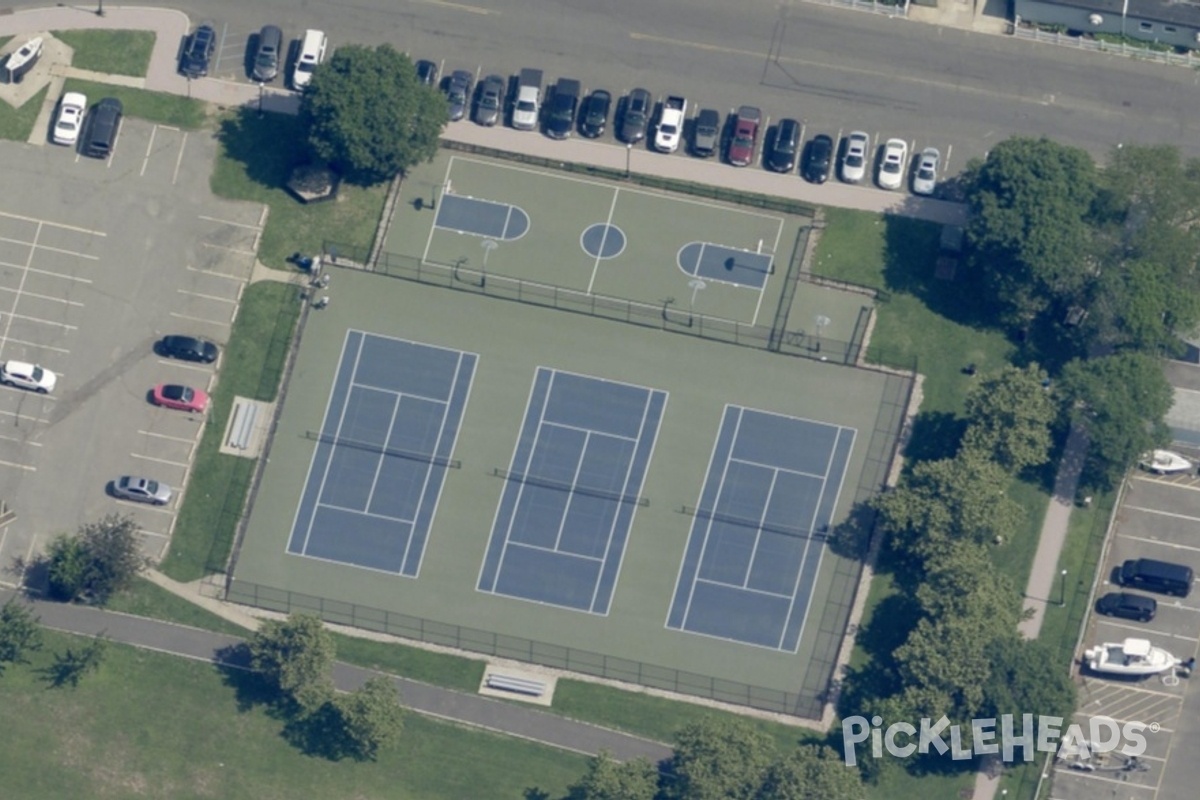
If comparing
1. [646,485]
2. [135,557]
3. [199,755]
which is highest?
[646,485]

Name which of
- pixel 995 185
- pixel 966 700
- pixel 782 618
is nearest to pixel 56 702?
pixel 782 618

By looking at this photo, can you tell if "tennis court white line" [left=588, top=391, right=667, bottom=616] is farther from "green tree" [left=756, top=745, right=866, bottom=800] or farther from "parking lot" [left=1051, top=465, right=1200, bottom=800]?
"parking lot" [left=1051, top=465, right=1200, bottom=800]

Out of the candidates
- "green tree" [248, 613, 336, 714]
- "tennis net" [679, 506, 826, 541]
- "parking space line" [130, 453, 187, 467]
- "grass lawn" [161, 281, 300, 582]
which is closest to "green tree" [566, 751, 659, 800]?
"tennis net" [679, 506, 826, 541]

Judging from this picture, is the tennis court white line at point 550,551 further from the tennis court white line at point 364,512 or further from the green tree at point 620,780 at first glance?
the green tree at point 620,780

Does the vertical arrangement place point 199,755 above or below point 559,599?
below

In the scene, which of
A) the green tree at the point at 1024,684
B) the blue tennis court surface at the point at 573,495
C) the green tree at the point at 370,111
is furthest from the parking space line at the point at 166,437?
the green tree at the point at 1024,684

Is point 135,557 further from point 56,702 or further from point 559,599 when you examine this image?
point 559,599
